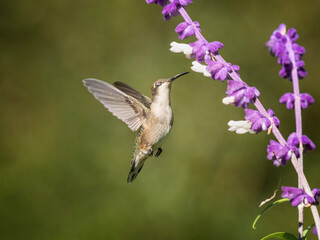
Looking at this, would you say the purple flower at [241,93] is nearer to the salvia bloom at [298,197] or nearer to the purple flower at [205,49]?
the purple flower at [205,49]

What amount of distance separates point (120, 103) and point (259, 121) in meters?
1.25

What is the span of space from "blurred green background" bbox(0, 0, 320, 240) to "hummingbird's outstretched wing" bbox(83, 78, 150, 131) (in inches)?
93.2

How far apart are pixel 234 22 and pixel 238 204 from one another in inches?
87.5

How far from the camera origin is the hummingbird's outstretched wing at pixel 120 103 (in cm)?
227

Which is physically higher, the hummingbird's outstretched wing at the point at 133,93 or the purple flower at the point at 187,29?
the hummingbird's outstretched wing at the point at 133,93

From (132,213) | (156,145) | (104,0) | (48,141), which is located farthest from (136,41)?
(156,145)

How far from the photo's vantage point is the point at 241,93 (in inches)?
57.7

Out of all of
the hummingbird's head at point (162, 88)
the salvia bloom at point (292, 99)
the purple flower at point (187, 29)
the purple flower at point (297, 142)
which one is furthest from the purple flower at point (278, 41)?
the hummingbird's head at point (162, 88)

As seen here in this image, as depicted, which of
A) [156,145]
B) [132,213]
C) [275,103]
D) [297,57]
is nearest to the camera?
[297,57]

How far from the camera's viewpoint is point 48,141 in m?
Answer: 5.26

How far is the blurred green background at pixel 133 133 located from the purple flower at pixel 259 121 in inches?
142

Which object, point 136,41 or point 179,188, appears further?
point 136,41

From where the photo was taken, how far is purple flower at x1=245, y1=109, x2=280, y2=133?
1446 mm

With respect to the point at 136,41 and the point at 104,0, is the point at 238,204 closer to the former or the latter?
the point at 136,41
